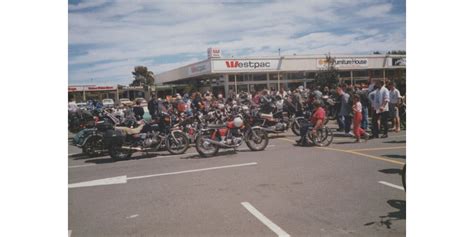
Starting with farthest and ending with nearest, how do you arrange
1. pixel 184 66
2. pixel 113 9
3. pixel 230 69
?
pixel 230 69
pixel 184 66
pixel 113 9

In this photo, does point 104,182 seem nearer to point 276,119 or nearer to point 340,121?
point 276,119

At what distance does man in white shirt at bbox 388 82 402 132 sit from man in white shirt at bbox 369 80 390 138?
3.5 inches

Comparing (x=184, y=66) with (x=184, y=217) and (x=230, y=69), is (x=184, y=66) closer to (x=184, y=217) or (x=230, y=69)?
(x=230, y=69)

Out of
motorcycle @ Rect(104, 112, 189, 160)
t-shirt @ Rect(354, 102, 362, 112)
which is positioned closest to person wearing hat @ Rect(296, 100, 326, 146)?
t-shirt @ Rect(354, 102, 362, 112)

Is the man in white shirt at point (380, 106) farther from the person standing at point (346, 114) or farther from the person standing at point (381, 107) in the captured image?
the person standing at point (346, 114)

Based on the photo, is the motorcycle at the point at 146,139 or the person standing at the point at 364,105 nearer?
the motorcycle at the point at 146,139

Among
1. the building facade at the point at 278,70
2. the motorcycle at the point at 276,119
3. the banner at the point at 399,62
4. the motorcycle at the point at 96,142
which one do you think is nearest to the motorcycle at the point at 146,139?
the motorcycle at the point at 96,142

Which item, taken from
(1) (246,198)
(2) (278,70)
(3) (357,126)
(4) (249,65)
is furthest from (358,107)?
(1) (246,198)

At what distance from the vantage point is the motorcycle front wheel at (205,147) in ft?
18.1

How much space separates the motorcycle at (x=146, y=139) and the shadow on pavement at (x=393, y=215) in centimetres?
376

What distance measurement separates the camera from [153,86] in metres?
3.97

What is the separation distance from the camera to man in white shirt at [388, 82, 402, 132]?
16.6 ft
